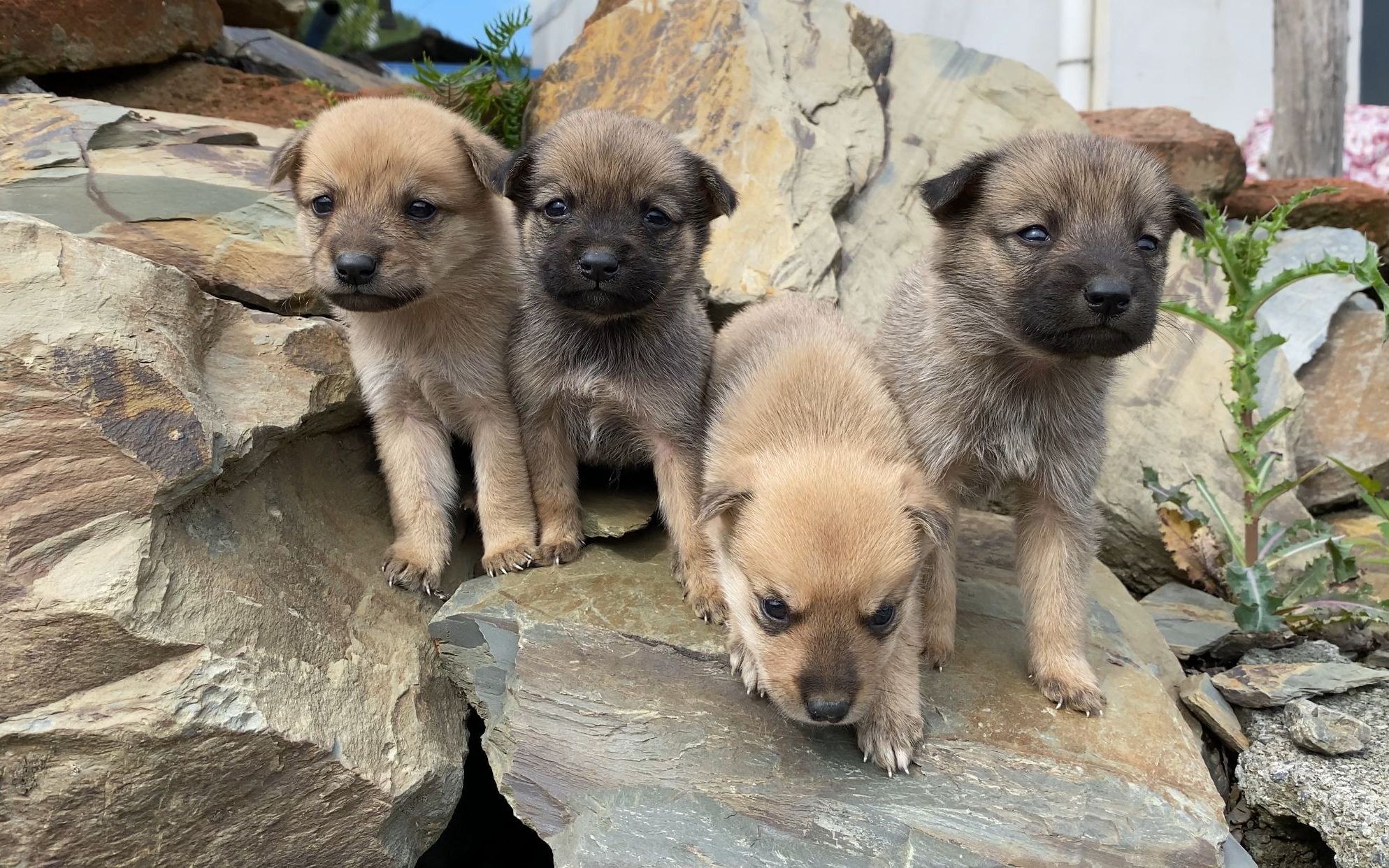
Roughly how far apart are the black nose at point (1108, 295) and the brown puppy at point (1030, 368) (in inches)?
9.2

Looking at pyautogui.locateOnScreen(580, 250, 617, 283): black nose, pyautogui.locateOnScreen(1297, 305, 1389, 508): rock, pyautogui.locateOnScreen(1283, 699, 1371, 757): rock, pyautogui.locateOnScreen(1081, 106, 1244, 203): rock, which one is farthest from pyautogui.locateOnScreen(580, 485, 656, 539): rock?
pyautogui.locateOnScreen(1081, 106, 1244, 203): rock

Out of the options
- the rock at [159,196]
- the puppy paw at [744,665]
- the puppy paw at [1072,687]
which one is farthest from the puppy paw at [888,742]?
the rock at [159,196]

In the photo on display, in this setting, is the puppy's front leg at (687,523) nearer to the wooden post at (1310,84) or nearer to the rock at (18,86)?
the rock at (18,86)

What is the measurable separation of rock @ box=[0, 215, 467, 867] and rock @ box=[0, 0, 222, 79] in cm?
357

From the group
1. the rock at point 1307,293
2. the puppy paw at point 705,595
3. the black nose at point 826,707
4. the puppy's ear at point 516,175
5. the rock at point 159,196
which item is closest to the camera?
the black nose at point 826,707

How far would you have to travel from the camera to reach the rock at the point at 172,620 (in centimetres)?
358

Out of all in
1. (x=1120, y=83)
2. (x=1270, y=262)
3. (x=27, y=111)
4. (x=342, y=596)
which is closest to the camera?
(x=342, y=596)

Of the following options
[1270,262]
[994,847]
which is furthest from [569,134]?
[1270,262]

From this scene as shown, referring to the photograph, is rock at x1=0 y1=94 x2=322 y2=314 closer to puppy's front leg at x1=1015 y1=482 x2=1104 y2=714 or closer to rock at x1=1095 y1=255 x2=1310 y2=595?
puppy's front leg at x1=1015 y1=482 x2=1104 y2=714

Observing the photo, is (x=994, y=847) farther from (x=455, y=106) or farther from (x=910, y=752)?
(x=455, y=106)

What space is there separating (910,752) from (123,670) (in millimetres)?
2942

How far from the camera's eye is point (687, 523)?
469 centimetres

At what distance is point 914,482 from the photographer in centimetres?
384

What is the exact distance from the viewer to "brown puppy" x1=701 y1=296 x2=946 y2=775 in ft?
11.2
